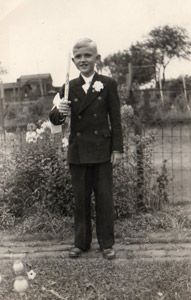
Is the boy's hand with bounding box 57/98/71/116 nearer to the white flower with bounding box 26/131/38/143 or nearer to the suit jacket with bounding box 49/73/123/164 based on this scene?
the suit jacket with bounding box 49/73/123/164

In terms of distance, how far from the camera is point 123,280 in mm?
3086

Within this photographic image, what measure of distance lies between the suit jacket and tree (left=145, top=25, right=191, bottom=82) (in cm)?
927

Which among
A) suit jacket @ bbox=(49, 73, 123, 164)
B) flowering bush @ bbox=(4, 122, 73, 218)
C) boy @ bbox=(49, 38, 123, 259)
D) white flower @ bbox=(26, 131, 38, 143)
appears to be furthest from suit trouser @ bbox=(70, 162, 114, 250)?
white flower @ bbox=(26, 131, 38, 143)

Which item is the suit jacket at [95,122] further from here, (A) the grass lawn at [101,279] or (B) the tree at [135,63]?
(B) the tree at [135,63]

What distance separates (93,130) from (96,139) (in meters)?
0.08

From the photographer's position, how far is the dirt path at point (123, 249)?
11.9 ft

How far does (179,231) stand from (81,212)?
1128 mm

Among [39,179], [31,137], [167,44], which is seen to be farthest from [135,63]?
[39,179]

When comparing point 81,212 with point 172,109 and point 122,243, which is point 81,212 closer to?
point 122,243

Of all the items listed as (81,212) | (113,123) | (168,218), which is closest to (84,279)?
(81,212)

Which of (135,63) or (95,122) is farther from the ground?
(135,63)

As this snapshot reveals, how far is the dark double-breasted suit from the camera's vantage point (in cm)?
348

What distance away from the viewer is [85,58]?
3.41 metres

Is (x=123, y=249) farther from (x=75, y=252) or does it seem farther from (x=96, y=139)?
(x=96, y=139)
